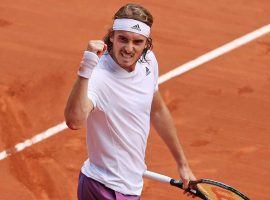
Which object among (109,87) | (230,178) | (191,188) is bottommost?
(230,178)

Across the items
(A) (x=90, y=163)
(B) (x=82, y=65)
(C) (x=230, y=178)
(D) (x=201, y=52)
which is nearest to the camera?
(B) (x=82, y=65)

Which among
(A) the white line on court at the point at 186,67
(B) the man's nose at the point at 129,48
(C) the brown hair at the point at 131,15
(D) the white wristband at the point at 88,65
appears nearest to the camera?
(D) the white wristband at the point at 88,65

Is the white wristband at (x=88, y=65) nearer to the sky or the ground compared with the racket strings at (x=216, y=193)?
nearer to the sky

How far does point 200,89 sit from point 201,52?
0.88 meters

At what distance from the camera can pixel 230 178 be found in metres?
8.49

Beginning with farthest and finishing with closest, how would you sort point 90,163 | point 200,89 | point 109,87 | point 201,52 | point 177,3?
1. point 177,3
2. point 201,52
3. point 200,89
4. point 90,163
5. point 109,87

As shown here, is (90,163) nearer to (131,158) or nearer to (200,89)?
(131,158)

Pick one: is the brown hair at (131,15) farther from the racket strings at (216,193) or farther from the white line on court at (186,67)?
the white line on court at (186,67)

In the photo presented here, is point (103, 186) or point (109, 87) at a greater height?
point (109, 87)

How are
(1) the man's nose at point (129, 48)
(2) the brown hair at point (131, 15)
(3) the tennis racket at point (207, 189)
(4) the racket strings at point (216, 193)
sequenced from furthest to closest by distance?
(4) the racket strings at point (216, 193), (3) the tennis racket at point (207, 189), (2) the brown hair at point (131, 15), (1) the man's nose at point (129, 48)

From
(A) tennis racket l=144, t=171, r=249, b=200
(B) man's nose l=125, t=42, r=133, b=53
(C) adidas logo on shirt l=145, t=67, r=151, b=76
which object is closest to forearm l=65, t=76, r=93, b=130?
(B) man's nose l=125, t=42, r=133, b=53

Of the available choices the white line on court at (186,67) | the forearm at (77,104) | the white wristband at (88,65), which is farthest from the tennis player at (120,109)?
the white line on court at (186,67)

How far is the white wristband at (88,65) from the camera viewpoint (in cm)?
468

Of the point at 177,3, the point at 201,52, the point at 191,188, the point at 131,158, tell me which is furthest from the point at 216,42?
the point at 131,158
